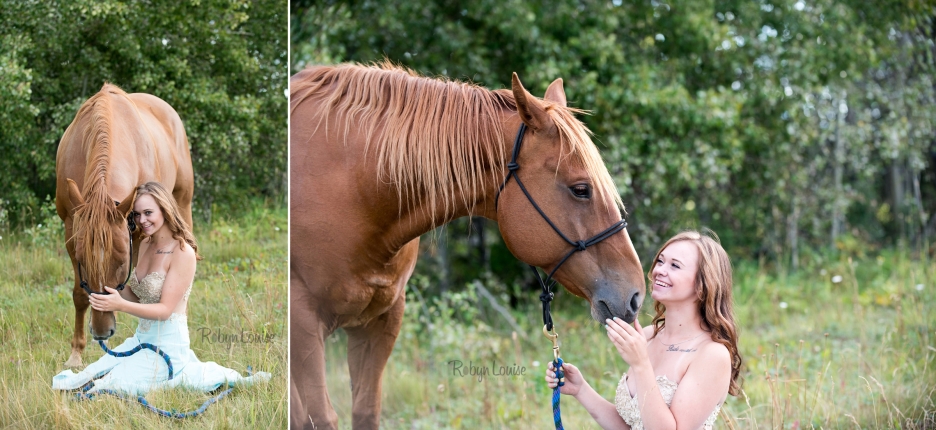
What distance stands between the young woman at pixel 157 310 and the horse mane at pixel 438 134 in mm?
570

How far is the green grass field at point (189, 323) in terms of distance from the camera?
1.80m

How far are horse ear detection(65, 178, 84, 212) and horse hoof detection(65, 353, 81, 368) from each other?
42 centimetres

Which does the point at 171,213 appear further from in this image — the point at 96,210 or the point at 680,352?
the point at 680,352

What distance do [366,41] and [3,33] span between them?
3645mm

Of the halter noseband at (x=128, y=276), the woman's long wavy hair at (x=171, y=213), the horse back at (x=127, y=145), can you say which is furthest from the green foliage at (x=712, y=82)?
the halter noseband at (x=128, y=276)

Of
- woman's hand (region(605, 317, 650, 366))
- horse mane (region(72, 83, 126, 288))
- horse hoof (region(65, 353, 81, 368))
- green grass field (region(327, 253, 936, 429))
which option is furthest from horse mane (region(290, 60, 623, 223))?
green grass field (region(327, 253, 936, 429))

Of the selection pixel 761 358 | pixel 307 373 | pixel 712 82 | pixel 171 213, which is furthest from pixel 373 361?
pixel 712 82

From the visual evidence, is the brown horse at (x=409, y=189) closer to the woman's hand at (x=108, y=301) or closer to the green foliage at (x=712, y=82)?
the woman's hand at (x=108, y=301)

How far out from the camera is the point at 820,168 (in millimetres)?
6859

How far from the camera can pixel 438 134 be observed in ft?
6.56

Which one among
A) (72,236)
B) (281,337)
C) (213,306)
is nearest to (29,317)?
(72,236)

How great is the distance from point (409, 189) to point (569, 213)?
50 centimetres

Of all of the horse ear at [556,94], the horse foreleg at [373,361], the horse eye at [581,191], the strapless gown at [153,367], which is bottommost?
the horse foreleg at [373,361]

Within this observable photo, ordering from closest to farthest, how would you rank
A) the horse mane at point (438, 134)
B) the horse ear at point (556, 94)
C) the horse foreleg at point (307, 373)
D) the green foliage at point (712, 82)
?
the horse mane at point (438, 134) < the horse foreleg at point (307, 373) < the horse ear at point (556, 94) < the green foliage at point (712, 82)
